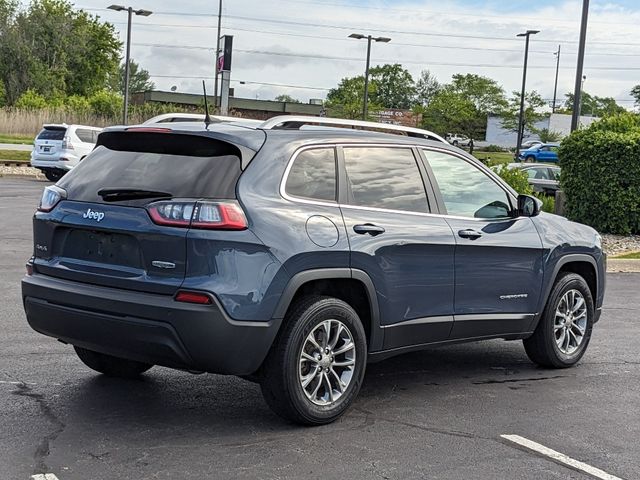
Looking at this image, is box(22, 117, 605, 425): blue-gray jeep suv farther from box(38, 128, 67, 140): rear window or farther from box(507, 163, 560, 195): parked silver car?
box(38, 128, 67, 140): rear window

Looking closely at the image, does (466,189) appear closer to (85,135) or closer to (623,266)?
(623,266)

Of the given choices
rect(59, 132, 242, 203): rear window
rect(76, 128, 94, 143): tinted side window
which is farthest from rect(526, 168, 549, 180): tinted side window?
rect(59, 132, 242, 203): rear window

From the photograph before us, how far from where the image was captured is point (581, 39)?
21.8 m

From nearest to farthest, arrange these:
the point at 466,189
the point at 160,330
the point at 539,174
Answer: the point at 160,330
the point at 466,189
the point at 539,174

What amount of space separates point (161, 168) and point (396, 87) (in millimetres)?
117241

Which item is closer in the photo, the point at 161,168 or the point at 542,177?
the point at 161,168

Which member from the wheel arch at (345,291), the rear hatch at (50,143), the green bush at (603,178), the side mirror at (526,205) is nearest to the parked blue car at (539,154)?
the rear hatch at (50,143)

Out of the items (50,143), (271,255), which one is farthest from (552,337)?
(50,143)

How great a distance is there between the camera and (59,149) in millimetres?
26328

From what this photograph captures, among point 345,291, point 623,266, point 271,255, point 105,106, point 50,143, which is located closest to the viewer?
point 271,255

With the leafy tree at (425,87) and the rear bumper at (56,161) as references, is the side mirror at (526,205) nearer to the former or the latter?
the rear bumper at (56,161)

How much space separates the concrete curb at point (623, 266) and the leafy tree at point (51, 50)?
66418 mm

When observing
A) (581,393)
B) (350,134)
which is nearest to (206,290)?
(350,134)

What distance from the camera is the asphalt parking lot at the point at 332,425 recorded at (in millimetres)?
4730
